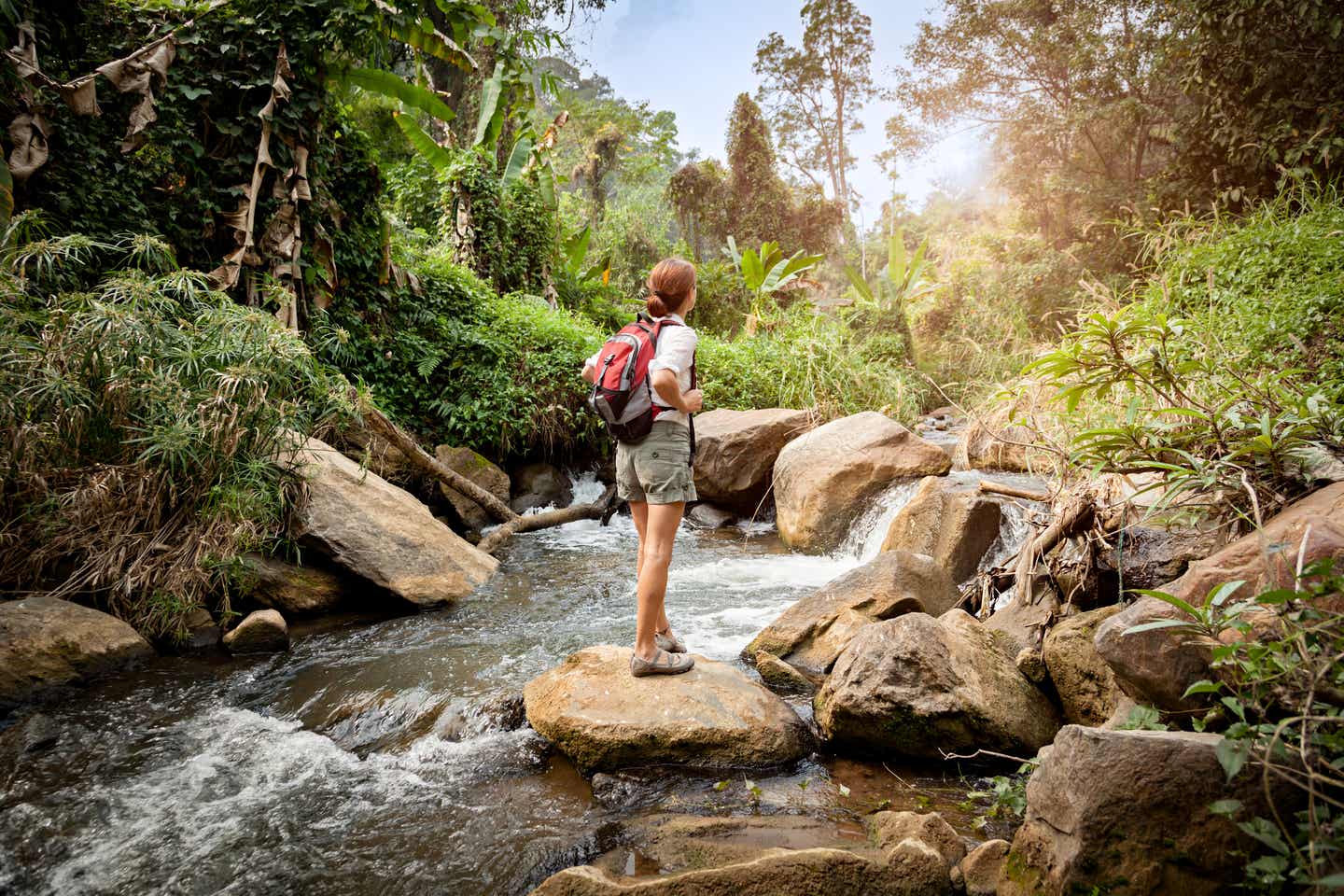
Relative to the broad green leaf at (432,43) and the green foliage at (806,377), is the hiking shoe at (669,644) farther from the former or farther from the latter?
the green foliage at (806,377)

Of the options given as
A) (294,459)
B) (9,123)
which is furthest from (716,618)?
(9,123)

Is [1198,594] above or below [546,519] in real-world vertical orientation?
above

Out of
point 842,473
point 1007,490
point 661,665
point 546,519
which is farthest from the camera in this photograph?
point 546,519

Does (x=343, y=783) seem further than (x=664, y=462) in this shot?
No

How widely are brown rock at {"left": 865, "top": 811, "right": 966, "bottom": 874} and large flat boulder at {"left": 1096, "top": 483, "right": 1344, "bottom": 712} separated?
836 mm

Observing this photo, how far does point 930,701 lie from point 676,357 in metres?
1.81

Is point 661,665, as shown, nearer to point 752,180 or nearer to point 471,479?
point 471,479

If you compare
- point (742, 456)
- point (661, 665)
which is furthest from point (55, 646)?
point (742, 456)

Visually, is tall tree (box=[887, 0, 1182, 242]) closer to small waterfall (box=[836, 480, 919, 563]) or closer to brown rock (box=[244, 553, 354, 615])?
small waterfall (box=[836, 480, 919, 563])

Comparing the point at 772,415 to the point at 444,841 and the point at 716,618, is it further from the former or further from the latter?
the point at 444,841

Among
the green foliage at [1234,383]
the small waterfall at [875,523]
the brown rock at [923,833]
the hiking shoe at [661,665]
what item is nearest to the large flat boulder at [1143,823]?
the brown rock at [923,833]

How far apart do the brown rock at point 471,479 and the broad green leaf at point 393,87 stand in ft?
12.0

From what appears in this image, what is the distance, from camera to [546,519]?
761 centimetres

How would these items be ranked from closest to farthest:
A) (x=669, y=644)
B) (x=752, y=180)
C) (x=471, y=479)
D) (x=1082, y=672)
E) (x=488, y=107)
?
(x=1082, y=672) → (x=669, y=644) → (x=471, y=479) → (x=488, y=107) → (x=752, y=180)
